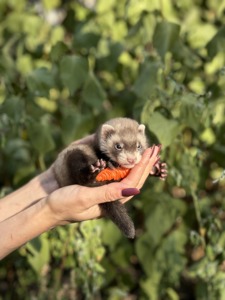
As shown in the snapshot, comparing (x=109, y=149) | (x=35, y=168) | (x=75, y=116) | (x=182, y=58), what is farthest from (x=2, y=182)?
(x=109, y=149)

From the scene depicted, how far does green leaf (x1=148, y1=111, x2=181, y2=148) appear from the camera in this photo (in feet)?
10.9

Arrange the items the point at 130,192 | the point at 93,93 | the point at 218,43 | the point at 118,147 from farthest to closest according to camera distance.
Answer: the point at 93,93 → the point at 218,43 → the point at 118,147 → the point at 130,192

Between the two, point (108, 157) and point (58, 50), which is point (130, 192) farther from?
point (58, 50)

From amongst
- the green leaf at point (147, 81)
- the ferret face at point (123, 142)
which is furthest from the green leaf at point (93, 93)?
the ferret face at point (123, 142)

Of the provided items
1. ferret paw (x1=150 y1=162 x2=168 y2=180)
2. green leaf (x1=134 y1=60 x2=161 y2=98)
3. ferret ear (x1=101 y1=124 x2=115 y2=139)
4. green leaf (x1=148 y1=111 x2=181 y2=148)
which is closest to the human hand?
ferret paw (x1=150 y1=162 x2=168 y2=180)

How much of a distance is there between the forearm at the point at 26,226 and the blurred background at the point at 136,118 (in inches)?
30.0

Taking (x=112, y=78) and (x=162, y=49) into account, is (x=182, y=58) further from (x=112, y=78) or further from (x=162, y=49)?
(x=112, y=78)

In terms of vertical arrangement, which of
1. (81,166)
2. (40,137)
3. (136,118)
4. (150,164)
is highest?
(81,166)

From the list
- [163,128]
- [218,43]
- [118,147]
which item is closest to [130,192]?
[118,147]

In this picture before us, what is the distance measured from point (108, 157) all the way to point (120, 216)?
306mm

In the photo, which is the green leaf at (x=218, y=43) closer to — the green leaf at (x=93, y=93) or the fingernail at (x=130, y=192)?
the green leaf at (x=93, y=93)

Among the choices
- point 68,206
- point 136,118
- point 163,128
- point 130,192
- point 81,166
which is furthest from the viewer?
point 136,118

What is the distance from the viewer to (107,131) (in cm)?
301

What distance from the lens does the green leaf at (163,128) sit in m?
3.34
